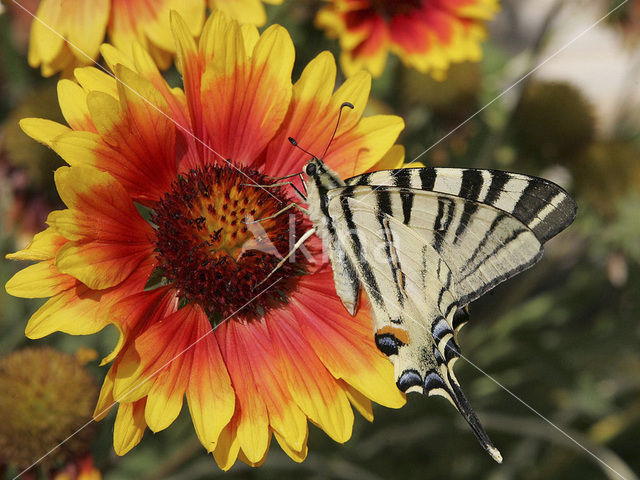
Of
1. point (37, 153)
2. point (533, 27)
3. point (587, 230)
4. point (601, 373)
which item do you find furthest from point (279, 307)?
point (533, 27)

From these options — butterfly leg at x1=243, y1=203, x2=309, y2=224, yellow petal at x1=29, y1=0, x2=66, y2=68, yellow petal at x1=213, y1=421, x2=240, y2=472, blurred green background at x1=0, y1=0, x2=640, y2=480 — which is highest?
yellow petal at x1=29, y1=0, x2=66, y2=68

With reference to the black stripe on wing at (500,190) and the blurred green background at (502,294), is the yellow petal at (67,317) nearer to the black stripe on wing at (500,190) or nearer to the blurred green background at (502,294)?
the black stripe on wing at (500,190)

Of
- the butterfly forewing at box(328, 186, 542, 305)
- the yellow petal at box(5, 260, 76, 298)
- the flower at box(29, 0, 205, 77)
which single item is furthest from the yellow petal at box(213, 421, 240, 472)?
the flower at box(29, 0, 205, 77)

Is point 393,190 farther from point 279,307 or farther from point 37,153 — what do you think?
point 37,153

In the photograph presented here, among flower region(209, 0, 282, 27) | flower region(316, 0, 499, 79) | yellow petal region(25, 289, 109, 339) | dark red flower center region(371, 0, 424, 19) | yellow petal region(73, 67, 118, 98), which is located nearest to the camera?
yellow petal region(25, 289, 109, 339)

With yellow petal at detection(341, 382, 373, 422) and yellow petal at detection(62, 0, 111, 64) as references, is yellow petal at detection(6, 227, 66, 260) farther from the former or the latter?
yellow petal at detection(341, 382, 373, 422)

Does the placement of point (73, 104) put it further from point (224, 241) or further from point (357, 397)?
point (357, 397)

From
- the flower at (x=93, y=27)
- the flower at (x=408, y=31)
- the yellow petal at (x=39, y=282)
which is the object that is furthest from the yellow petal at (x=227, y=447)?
the flower at (x=408, y=31)
